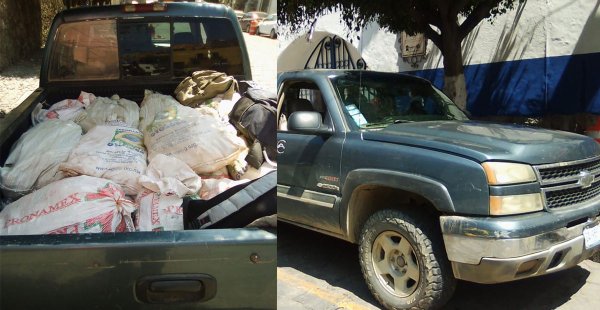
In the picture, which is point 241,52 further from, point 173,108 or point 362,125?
point 362,125

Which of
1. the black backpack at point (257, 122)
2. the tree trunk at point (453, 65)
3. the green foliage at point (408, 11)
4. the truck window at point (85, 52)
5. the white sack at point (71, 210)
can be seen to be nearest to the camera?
the white sack at point (71, 210)

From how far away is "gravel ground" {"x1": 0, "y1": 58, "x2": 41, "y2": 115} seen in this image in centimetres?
218

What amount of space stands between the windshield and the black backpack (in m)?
1.24

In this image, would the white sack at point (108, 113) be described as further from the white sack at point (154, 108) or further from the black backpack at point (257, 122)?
the black backpack at point (257, 122)

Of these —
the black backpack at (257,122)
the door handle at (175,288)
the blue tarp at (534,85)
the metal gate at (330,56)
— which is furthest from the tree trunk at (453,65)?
the door handle at (175,288)

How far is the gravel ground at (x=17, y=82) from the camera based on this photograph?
2.18m

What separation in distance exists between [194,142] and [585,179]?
2386 millimetres

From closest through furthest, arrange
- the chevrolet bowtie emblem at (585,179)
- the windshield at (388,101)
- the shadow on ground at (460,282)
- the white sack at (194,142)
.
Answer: the white sack at (194,142) → the chevrolet bowtie emblem at (585,179) → the shadow on ground at (460,282) → the windshield at (388,101)

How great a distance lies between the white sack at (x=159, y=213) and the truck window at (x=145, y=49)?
126cm

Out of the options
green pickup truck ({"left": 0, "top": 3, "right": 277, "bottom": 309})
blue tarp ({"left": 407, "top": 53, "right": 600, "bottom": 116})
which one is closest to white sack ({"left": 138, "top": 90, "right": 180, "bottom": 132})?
green pickup truck ({"left": 0, "top": 3, "right": 277, "bottom": 309})

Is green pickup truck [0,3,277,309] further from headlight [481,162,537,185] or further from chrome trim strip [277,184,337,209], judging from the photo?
chrome trim strip [277,184,337,209]

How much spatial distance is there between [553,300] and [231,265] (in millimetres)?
2813

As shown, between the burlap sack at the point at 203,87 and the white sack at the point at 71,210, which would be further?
the burlap sack at the point at 203,87

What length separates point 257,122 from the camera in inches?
93.0
